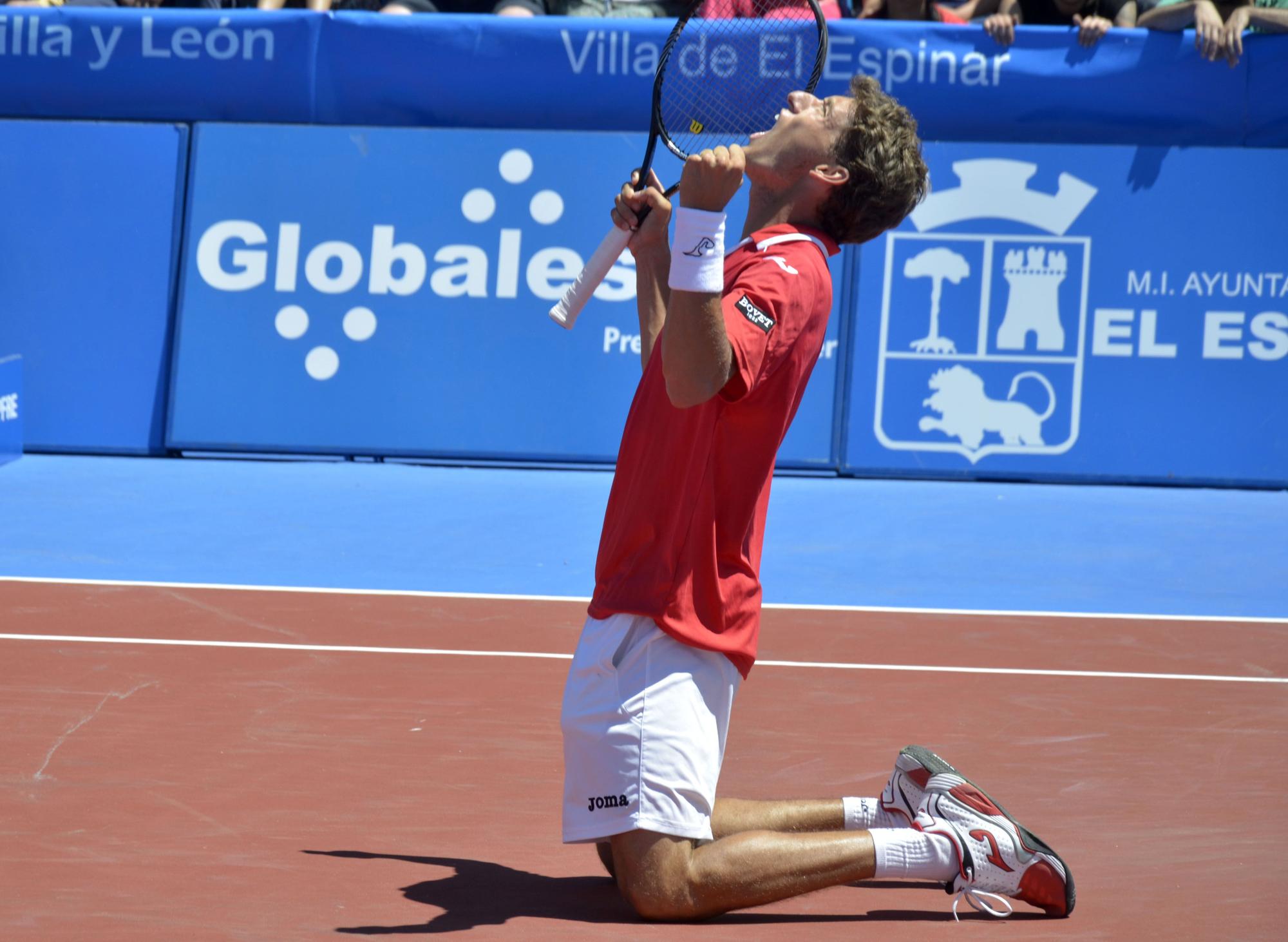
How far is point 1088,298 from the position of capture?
8.69m

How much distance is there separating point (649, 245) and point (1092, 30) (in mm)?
6136

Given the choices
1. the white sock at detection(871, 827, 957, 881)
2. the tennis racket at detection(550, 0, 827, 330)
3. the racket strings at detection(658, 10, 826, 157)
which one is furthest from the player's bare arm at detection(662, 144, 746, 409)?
the racket strings at detection(658, 10, 826, 157)

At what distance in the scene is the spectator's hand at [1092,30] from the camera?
874 centimetres

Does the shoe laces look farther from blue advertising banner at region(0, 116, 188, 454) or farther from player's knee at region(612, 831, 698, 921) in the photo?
blue advertising banner at region(0, 116, 188, 454)

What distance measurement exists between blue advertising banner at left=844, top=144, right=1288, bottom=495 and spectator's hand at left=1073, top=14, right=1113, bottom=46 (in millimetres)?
633

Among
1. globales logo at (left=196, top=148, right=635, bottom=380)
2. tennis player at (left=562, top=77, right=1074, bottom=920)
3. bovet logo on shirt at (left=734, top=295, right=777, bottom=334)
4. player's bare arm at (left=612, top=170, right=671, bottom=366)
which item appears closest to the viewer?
bovet logo on shirt at (left=734, top=295, right=777, bottom=334)

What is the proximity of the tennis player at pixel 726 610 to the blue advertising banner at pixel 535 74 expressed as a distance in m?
5.84

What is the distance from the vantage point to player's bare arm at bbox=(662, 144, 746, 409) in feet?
9.21

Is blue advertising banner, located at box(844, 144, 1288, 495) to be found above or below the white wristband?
above

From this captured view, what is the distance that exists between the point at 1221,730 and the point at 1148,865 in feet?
4.14

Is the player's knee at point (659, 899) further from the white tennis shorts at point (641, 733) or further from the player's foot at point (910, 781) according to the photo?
the player's foot at point (910, 781)

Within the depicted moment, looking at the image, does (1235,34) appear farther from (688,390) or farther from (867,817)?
(688,390)

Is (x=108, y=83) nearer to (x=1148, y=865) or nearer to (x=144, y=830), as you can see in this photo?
(x=144, y=830)

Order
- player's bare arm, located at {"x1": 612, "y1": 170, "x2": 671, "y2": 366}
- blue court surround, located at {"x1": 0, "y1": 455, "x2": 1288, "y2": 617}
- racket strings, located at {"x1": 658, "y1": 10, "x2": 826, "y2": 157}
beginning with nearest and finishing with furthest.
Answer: player's bare arm, located at {"x1": 612, "y1": 170, "x2": 671, "y2": 366}, racket strings, located at {"x1": 658, "y1": 10, "x2": 826, "y2": 157}, blue court surround, located at {"x1": 0, "y1": 455, "x2": 1288, "y2": 617}
